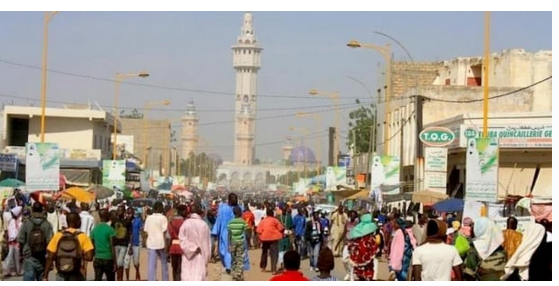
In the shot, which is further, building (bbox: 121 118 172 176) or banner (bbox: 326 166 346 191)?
building (bbox: 121 118 172 176)

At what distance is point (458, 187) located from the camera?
42.2 metres

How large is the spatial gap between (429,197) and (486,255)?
1895 centimetres

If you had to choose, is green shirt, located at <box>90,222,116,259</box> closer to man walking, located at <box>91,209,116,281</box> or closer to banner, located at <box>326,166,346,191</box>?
man walking, located at <box>91,209,116,281</box>

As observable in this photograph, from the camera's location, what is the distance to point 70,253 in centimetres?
1294

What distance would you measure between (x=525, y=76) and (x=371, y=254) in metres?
39.8

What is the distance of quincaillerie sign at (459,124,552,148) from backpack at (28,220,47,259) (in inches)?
907

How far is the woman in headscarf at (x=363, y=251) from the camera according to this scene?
1450 cm

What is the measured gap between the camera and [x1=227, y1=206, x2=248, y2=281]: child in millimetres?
18453

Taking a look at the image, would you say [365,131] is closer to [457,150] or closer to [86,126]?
[86,126]

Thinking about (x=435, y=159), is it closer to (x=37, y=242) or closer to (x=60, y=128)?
(x=37, y=242)

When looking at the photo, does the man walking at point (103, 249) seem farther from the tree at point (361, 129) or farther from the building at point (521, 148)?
the tree at point (361, 129)

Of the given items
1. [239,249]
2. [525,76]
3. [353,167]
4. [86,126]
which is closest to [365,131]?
[353,167]

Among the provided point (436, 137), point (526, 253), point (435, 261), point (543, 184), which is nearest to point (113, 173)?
point (543, 184)

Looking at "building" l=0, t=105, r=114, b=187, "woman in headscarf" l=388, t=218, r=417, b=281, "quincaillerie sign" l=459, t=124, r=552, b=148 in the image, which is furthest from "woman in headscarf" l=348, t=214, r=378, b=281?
"building" l=0, t=105, r=114, b=187
